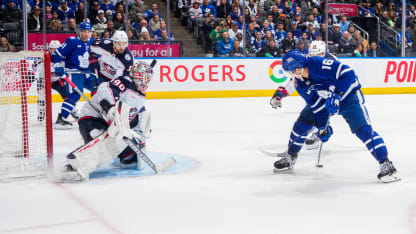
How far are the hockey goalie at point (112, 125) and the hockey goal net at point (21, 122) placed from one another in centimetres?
30

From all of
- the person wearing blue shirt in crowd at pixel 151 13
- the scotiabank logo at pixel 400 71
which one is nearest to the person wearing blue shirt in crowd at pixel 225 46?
the person wearing blue shirt in crowd at pixel 151 13

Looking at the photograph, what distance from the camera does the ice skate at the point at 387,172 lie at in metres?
3.41

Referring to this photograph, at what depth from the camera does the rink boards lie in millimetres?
9734

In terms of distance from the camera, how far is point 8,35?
334 inches

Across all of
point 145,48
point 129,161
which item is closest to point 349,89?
point 129,161

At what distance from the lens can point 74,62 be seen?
637 centimetres

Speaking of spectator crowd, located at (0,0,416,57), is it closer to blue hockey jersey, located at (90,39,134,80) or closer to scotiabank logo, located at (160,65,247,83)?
scotiabank logo, located at (160,65,247,83)

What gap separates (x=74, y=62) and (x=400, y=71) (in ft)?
23.3

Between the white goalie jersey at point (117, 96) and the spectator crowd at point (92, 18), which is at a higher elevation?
the spectator crowd at point (92, 18)

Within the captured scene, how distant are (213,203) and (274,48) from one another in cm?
775

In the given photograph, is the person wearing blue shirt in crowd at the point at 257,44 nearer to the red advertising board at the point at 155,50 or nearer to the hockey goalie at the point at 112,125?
the red advertising board at the point at 155,50

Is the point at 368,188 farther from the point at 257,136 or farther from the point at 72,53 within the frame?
the point at 72,53

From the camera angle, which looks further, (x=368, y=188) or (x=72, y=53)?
(x=72, y=53)

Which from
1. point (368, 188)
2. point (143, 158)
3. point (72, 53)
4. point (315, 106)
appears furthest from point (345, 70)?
point (72, 53)
